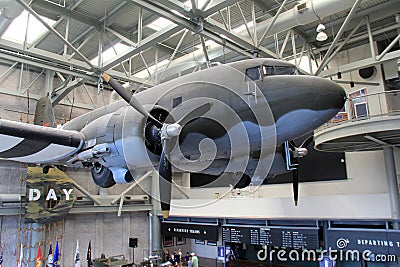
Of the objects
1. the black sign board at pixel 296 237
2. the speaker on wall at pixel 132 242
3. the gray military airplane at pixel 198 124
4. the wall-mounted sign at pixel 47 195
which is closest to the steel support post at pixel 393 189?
the black sign board at pixel 296 237

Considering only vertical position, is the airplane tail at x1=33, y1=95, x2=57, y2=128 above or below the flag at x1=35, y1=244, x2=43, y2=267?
above

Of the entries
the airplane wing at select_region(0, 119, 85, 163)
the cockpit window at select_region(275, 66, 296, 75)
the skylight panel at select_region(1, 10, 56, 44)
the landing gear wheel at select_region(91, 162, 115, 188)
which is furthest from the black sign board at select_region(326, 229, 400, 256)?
the skylight panel at select_region(1, 10, 56, 44)

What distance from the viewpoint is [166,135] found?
452 centimetres

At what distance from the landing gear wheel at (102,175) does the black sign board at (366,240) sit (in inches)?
323

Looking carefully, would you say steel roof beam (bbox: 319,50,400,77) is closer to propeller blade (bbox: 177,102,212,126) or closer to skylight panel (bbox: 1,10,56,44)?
propeller blade (bbox: 177,102,212,126)

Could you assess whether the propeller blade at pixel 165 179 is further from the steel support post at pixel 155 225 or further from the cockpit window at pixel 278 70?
the steel support post at pixel 155 225

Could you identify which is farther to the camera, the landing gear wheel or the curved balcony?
the curved balcony

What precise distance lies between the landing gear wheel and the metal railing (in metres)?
6.37

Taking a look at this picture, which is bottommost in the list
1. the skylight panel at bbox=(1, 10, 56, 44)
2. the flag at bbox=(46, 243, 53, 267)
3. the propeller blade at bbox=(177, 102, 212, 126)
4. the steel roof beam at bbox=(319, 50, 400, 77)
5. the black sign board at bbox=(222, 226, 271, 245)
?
the flag at bbox=(46, 243, 53, 267)

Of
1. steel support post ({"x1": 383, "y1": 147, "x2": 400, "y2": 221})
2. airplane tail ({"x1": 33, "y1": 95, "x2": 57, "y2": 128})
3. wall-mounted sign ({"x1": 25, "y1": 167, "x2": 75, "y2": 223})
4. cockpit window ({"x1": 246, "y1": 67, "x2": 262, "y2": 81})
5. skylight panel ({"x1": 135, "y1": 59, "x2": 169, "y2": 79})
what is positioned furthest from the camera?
skylight panel ({"x1": 135, "y1": 59, "x2": 169, "y2": 79})

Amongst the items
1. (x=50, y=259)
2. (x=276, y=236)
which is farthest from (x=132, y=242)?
(x=276, y=236)

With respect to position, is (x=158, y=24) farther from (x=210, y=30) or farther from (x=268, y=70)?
(x=268, y=70)

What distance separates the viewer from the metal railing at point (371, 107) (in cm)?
834

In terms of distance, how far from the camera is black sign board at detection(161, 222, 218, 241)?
14516 mm
